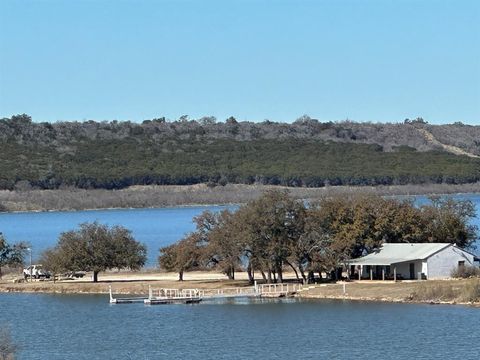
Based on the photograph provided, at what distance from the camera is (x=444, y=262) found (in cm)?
8031

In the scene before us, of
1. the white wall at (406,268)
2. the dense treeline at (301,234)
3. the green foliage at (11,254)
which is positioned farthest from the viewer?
the green foliage at (11,254)

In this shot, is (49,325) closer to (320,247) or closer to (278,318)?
(278,318)

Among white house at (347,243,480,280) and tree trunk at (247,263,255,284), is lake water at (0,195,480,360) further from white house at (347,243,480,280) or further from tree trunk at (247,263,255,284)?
white house at (347,243,480,280)

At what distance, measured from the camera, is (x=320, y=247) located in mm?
79750

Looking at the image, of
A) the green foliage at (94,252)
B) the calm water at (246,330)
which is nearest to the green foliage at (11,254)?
the green foliage at (94,252)

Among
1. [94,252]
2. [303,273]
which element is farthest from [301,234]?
[94,252]

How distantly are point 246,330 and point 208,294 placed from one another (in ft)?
45.5

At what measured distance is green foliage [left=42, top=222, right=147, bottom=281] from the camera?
88.6 metres

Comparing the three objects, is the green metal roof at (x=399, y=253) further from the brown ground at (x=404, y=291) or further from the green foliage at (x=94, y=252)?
the green foliage at (x=94, y=252)

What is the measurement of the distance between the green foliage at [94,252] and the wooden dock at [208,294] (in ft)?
29.8

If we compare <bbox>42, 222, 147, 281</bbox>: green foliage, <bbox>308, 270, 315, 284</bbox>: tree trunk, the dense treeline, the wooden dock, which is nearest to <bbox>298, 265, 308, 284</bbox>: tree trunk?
the dense treeline

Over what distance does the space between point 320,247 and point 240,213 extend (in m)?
5.33

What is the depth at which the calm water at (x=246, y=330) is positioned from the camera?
57.7 m

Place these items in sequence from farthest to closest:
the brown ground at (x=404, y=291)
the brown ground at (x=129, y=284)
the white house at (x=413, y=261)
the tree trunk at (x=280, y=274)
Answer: the brown ground at (x=129, y=284)
the tree trunk at (x=280, y=274)
the white house at (x=413, y=261)
the brown ground at (x=404, y=291)
